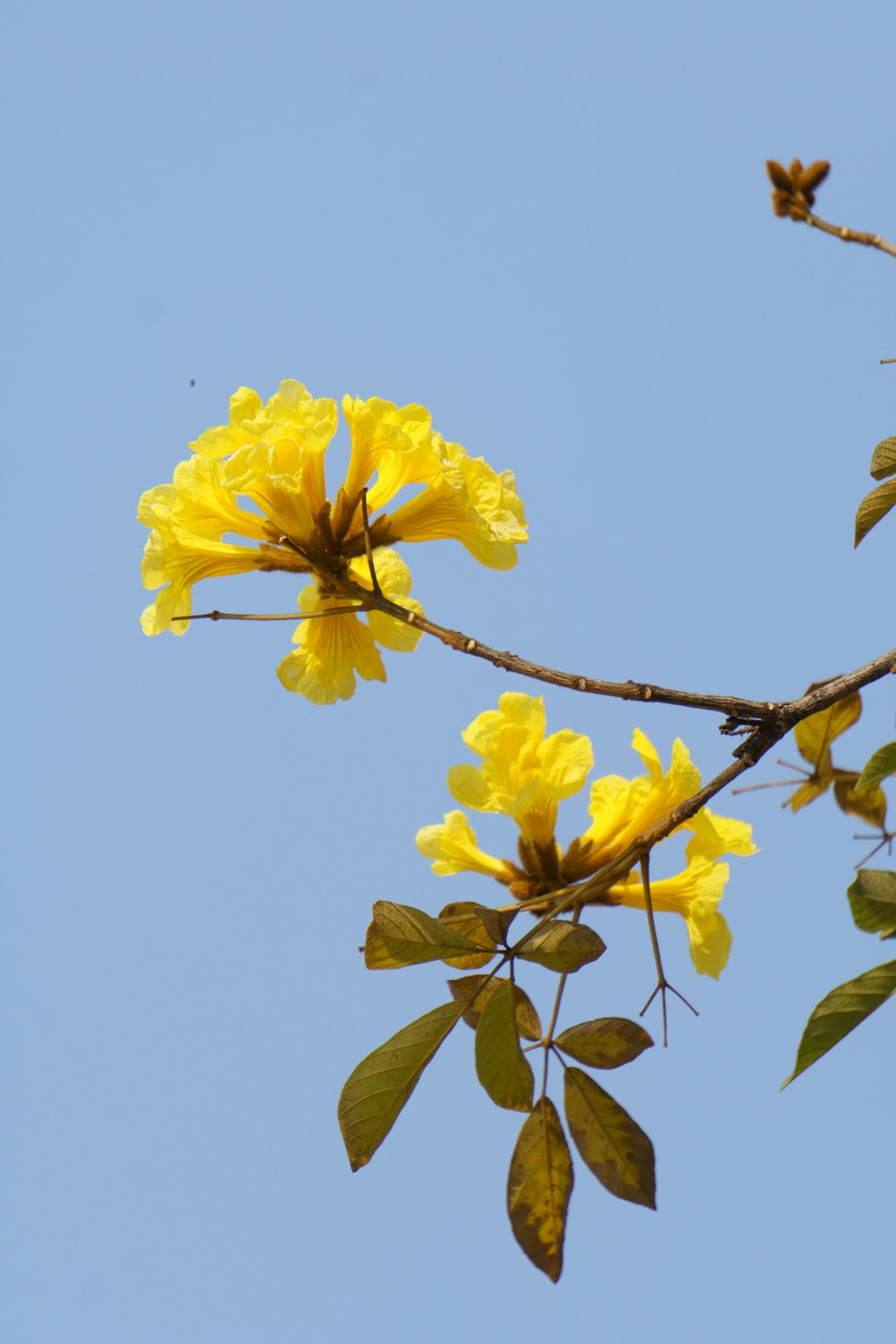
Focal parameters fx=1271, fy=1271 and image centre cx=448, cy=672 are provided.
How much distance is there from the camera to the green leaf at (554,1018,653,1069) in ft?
6.68

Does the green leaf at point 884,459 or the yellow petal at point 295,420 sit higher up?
the yellow petal at point 295,420

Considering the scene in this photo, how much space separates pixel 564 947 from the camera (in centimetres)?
192

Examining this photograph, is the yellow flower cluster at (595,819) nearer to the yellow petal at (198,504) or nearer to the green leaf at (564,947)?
the green leaf at (564,947)

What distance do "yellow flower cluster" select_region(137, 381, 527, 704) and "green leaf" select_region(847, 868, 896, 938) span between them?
0.86 metres

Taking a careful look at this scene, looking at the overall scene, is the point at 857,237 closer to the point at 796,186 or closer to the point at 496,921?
the point at 796,186

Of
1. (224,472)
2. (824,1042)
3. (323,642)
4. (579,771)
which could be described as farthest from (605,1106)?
(224,472)

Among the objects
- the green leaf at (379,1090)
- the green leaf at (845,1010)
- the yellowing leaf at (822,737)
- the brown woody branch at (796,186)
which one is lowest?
the green leaf at (845,1010)

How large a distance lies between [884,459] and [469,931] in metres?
1.11

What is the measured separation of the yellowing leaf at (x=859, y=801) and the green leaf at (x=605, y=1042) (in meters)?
1.16

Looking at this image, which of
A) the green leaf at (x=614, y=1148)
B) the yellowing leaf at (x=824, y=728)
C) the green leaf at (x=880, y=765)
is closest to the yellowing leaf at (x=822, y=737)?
the yellowing leaf at (x=824, y=728)

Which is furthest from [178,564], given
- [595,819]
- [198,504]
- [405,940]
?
[595,819]

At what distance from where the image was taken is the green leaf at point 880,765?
2041mm

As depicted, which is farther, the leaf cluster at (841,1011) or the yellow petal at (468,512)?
the yellow petal at (468,512)

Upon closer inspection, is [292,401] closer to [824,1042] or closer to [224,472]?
[224,472]
